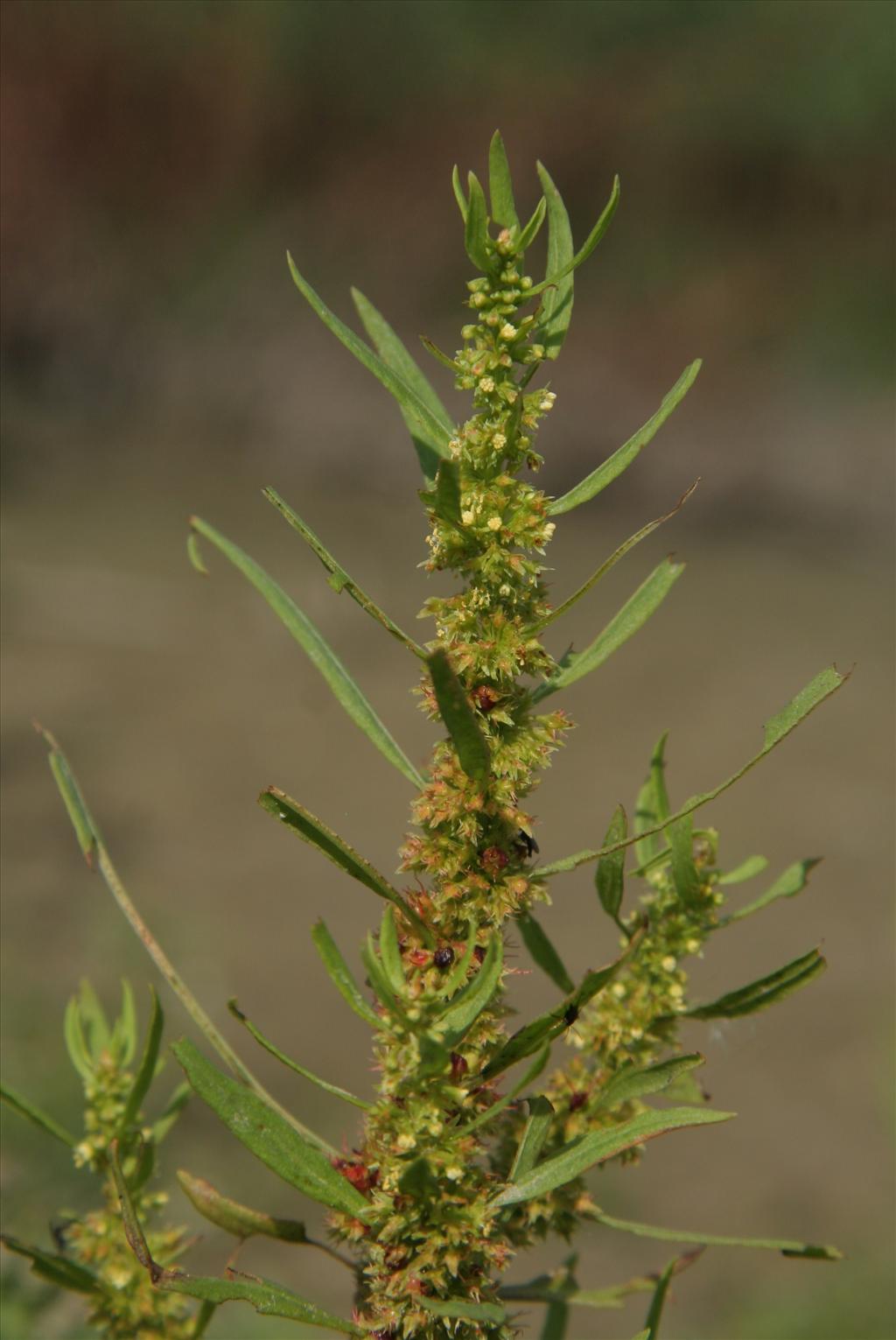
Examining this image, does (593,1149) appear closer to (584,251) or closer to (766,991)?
(766,991)

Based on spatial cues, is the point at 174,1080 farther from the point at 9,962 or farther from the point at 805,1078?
the point at 805,1078

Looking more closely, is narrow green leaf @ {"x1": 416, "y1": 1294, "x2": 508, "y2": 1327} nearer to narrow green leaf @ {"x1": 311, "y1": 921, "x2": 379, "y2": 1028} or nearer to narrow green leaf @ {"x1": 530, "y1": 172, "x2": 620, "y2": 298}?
narrow green leaf @ {"x1": 311, "y1": 921, "x2": 379, "y2": 1028}

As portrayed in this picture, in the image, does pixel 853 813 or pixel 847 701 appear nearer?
pixel 853 813

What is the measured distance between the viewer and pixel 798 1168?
238cm

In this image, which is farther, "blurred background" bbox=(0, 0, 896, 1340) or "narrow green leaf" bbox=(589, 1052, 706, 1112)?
"blurred background" bbox=(0, 0, 896, 1340)

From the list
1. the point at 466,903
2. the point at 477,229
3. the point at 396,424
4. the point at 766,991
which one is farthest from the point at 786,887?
the point at 396,424

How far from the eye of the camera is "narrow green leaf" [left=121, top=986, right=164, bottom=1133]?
393mm

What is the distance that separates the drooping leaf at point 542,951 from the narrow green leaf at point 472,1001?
87 mm

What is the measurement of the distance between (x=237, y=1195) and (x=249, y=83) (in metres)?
4.03

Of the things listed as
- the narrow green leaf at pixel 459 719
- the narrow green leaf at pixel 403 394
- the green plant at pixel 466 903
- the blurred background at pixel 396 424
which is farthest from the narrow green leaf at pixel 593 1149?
the blurred background at pixel 396 424

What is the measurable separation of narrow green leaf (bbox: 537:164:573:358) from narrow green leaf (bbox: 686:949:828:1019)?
0.21 metres

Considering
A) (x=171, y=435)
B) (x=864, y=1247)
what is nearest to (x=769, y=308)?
(x=171, y=435)

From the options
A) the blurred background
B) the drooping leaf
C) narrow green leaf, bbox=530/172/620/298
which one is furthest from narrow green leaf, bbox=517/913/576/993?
the blurred background

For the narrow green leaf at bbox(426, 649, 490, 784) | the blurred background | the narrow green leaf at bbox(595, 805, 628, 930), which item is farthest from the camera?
the blurred background
